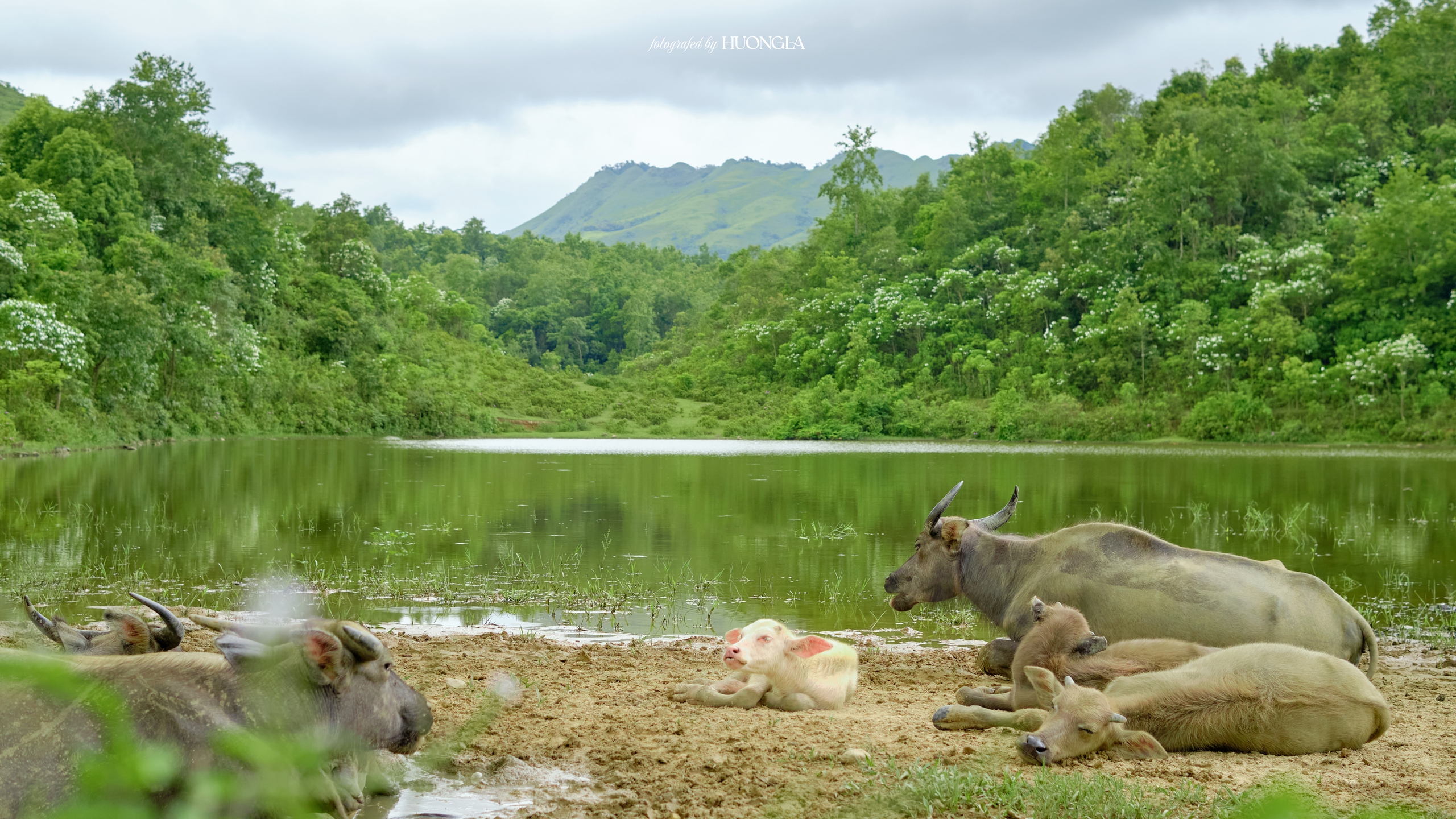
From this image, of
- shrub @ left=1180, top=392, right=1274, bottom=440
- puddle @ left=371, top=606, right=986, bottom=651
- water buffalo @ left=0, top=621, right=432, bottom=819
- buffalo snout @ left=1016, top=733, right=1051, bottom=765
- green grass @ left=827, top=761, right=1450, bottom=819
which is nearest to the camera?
water buffalo @ left=0, top=621, right=432, bottom=819

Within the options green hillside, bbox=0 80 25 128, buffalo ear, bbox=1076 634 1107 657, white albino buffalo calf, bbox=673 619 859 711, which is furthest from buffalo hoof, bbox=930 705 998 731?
green hillside, bbox=0 80 25 128

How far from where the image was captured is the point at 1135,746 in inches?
171

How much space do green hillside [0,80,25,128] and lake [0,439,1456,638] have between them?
206ft

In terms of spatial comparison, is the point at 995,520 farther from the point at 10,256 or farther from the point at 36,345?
the point at 10,256

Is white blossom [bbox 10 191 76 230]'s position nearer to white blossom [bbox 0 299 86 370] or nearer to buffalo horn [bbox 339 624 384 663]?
white blossom [bbox 0 299 86 370]

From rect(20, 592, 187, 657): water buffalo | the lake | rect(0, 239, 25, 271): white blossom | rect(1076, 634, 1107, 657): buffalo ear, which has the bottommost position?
the lake

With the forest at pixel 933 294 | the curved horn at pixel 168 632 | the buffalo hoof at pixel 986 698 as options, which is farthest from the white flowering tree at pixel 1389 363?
the curved horn at pixel 168 632

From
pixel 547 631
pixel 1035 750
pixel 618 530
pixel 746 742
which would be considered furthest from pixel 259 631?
pixel 618 530

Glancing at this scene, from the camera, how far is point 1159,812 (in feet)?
11.4

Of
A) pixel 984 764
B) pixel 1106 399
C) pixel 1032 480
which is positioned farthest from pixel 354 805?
pixel 1106 399

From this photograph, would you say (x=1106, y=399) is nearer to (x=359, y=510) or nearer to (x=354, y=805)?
(x=359, y=510)

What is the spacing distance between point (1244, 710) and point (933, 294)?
162 feet

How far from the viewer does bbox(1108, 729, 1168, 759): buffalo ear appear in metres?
4.31

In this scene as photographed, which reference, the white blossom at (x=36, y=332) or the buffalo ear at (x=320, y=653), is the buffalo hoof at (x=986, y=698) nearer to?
the buffalo ear at (x=320, y=653)
